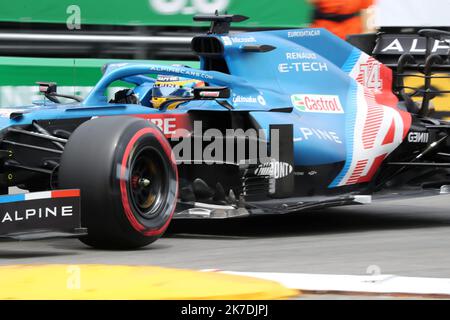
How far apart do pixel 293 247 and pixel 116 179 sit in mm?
1534

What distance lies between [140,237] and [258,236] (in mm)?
1556

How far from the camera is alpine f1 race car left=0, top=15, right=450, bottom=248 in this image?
8125 millimetres

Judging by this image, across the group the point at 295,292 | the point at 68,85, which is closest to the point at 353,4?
the point at 68,85

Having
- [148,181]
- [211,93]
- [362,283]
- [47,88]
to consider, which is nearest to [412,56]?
[211,93]

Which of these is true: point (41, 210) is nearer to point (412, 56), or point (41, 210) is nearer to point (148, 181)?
point (148, 181)

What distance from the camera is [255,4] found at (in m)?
15.7

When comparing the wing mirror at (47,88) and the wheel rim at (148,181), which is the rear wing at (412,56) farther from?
the wing mirror at (47,88)

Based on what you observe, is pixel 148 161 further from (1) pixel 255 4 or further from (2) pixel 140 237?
(1) pixel 255 4

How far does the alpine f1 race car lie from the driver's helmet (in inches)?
0.6

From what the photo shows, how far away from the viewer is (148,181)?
8594 millimetres

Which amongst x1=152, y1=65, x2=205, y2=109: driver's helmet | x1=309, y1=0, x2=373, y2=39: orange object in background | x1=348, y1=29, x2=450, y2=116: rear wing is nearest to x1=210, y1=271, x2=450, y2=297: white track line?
x1=152, y1=65, x2=205, y2=109: driver's helmet

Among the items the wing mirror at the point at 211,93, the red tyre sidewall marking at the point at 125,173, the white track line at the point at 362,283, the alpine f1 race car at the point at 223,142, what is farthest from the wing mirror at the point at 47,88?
the white track line at the point at 362,283

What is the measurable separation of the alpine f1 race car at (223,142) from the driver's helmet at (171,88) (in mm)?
15

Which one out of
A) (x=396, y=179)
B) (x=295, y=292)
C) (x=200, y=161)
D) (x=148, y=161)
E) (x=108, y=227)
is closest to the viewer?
(x=295, y=292)
